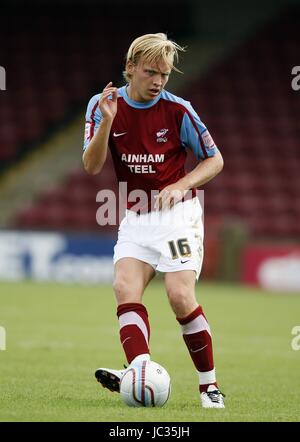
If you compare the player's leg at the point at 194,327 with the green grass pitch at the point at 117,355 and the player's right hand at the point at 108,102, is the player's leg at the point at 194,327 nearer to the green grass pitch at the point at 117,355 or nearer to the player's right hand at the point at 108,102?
the green grass pitch at the point at 117,355

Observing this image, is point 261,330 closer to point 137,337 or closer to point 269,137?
point 137,337

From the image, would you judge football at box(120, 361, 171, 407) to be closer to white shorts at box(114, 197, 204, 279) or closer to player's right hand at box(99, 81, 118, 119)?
white shorts at box(114, 197, 204, 279)

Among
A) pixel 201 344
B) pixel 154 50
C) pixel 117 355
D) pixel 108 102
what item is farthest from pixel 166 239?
pixel 117 355

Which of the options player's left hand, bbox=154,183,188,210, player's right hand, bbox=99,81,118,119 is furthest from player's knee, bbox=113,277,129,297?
player's right hand, bbox=99,81,118,119

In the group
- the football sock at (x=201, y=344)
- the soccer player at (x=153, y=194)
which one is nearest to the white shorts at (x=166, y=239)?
the soccer player at (x=153, y=194)

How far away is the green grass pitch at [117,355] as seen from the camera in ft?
20.1

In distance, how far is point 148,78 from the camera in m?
6.38

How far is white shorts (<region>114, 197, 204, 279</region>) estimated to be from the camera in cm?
649

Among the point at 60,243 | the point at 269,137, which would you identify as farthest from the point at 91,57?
the point at 60,243

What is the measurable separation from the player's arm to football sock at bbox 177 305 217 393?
42.9 inches

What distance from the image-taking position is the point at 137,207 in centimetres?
668

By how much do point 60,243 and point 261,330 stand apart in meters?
7.69

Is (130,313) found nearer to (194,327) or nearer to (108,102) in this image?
(194,327)
